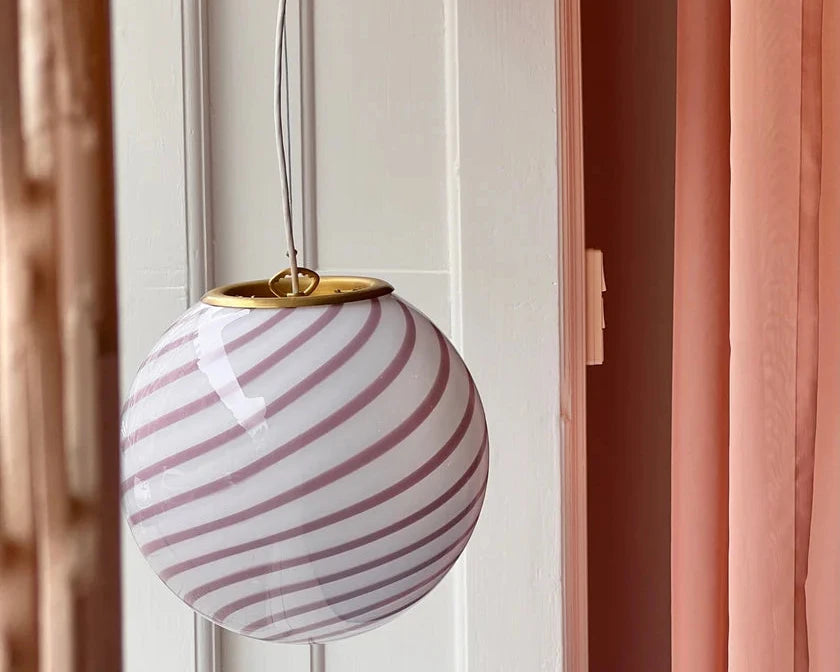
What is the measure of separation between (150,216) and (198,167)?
0.25 ft

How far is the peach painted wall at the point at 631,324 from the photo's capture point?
38.2 inches

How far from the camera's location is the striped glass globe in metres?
0.47

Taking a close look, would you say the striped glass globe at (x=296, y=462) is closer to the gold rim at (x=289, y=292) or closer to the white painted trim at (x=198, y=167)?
the gold rim at (x=289, y=292)

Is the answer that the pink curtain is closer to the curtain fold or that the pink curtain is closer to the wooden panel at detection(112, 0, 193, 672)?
the curtain fold

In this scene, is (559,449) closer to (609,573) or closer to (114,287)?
(609,573)

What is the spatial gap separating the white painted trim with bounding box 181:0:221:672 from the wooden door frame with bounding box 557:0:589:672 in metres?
0.37

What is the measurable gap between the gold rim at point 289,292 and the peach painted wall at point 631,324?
0.48 m

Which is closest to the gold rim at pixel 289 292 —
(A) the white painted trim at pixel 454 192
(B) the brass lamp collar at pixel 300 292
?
(B) the brass lamp collar at pixel 300 292

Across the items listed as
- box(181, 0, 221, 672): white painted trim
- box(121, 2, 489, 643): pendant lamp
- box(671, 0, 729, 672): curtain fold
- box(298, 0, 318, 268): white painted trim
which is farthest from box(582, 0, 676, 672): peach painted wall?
box(121, 2, 489, 643): pendant lamp

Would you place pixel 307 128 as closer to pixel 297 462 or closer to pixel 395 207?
pixel 395 207

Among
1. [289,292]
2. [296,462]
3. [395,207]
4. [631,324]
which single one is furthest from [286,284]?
[631,324]

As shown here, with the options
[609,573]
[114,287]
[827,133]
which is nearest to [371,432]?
[114,287]

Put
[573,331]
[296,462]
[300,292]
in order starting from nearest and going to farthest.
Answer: [296,462], [300,292], [573,331]

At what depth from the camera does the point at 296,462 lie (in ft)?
1.55
